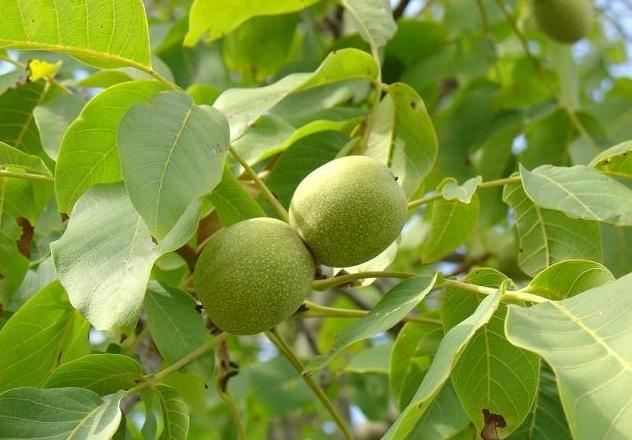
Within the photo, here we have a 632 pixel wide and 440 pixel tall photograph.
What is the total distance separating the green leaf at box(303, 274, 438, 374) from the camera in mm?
968

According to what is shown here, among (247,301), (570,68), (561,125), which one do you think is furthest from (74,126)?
(570,68)

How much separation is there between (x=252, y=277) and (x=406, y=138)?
49 cm

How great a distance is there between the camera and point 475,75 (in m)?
2.40

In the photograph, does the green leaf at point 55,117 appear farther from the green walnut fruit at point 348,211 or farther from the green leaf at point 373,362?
the green leaf at point 373,362

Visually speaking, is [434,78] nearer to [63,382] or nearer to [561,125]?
[561,125]

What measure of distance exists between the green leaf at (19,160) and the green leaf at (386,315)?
1.52 feet

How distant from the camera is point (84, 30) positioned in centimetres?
110

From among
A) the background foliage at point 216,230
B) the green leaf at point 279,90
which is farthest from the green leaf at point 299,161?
the green leaf at point 279,90

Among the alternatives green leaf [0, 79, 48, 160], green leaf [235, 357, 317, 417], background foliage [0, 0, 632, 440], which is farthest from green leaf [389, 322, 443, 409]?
green leaf [235, 357, 317, 417]

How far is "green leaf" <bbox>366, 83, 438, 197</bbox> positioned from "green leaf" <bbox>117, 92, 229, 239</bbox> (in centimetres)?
39

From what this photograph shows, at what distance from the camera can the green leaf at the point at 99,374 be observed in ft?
3.52

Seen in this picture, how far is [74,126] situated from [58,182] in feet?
0.26

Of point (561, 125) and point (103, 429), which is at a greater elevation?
point (103, 429)

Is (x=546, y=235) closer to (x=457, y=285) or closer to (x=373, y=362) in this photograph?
(x=457, y=285)
